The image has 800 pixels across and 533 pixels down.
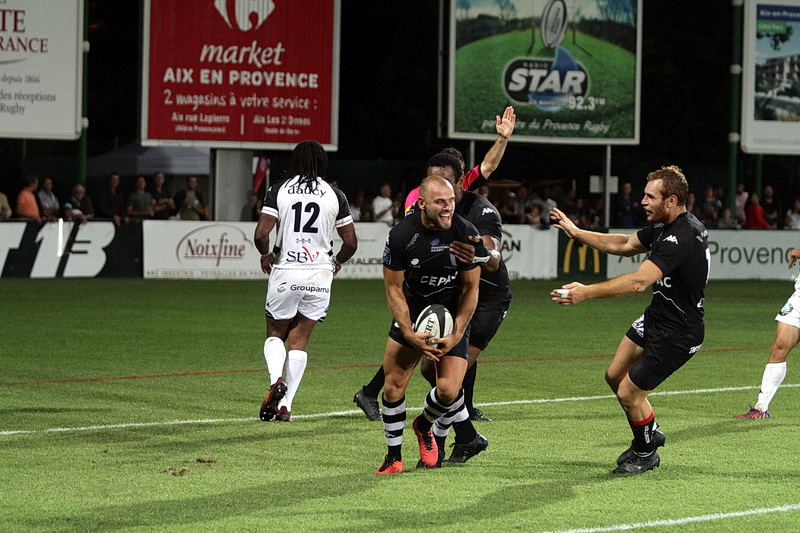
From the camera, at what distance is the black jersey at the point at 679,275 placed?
27.5 feet

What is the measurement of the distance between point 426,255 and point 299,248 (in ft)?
8.48

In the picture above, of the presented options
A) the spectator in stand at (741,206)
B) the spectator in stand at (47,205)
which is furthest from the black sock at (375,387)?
the spectator in stand at (741,206)

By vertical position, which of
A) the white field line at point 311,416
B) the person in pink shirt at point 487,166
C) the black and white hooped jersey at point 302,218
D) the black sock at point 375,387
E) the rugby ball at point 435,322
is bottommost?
the white field line at point 311,416

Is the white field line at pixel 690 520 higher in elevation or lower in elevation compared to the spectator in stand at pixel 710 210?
lower

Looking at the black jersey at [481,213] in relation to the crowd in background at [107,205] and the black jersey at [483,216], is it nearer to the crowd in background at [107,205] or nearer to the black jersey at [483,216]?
the black jersey at [483,216]

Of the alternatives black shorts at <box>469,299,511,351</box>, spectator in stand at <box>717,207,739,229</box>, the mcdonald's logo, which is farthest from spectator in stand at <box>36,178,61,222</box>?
black shorts at <box>469,299,511,351</box>

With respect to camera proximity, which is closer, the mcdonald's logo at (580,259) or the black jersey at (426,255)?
the black jersey at (426,255)

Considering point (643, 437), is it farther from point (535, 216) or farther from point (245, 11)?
point (535, 216)

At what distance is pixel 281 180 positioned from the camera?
10.9 metres

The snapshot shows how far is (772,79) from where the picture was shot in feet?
108

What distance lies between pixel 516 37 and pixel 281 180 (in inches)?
809

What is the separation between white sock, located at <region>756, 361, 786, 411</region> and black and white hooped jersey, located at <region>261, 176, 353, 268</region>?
3597 millimetres

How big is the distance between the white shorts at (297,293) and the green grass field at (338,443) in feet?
2.73

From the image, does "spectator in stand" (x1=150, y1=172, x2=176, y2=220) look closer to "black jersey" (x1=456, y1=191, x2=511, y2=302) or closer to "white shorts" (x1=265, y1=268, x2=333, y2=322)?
"white shorts" (x1=265, y1=268, x2=333, y2=322)
